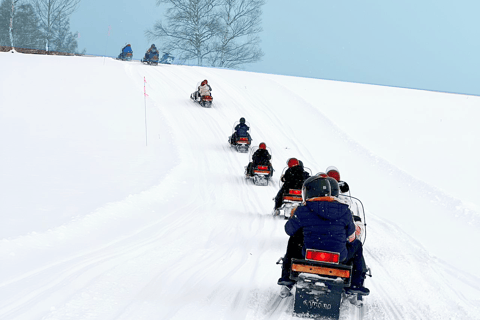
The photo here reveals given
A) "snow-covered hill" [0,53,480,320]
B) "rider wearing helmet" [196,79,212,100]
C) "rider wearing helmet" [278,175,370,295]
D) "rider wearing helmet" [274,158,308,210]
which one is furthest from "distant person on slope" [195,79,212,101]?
"rider wearing helmet" [278,175,370,295]

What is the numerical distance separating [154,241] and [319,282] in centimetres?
321

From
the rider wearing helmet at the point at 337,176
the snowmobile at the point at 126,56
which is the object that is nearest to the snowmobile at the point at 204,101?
the snowmobile at the point at 126,56

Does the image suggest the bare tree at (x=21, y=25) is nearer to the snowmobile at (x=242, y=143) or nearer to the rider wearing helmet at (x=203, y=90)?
the rider wearing helmet at (x=203, y=90)

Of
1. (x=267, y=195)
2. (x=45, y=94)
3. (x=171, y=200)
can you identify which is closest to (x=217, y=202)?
(x=171, y=200)

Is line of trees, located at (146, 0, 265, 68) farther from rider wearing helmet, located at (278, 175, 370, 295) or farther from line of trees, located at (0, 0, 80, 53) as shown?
rider wearing helmet, located at (278, 175, 370, 295)

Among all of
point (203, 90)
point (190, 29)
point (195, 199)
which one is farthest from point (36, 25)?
point (195, 199)

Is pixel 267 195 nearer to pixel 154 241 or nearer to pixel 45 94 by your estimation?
pixel 154 241

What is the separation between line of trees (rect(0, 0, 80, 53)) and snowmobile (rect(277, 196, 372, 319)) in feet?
167

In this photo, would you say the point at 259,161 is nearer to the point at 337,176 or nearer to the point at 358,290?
the point at 337,176

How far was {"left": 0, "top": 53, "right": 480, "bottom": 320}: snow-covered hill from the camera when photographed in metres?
5.28

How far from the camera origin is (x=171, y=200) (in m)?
9.92

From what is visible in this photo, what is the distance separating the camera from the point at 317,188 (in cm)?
480

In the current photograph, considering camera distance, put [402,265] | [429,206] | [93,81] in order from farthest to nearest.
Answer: [93,81] < [429,206] < [402,265]

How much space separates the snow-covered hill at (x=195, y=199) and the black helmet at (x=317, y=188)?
127cm
